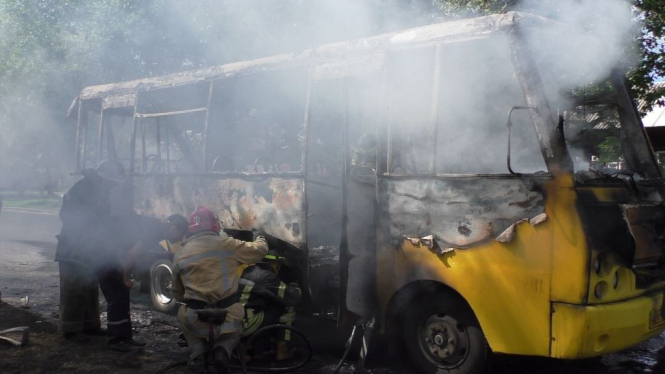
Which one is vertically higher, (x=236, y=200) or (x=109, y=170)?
(x=109, y=170)

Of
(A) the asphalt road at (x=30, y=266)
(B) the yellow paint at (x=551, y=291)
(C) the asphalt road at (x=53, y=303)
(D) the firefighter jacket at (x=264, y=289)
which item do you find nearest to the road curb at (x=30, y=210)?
(A) the asphalt road at (x=30, y=266)

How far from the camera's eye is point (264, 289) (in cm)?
497

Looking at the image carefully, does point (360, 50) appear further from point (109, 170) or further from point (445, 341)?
point (109, 170)

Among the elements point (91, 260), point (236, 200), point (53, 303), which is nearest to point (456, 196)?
point (236, 200)

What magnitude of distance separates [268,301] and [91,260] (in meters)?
1.92

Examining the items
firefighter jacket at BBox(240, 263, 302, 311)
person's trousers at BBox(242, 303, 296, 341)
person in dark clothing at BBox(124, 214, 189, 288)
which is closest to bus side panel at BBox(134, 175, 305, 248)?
person in dark clothing at BBox(124, 214, 189, 288)

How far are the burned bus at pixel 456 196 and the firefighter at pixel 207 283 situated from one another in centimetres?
110

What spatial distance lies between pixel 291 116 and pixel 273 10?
4432 millimetres

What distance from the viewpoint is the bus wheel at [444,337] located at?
164 inches

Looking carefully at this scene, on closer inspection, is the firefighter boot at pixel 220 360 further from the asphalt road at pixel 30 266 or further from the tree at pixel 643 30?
the tree at pixel 643 30

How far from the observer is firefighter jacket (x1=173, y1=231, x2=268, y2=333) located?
4090 mm

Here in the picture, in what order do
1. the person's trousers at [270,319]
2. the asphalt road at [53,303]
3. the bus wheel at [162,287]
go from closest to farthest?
the asphalt road at [53,303], the person's trousers at [270,319], the bus wheel at [162,287]

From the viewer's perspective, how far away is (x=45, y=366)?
15.8 feet

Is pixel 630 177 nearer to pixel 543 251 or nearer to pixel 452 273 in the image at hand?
pixel 543 251
